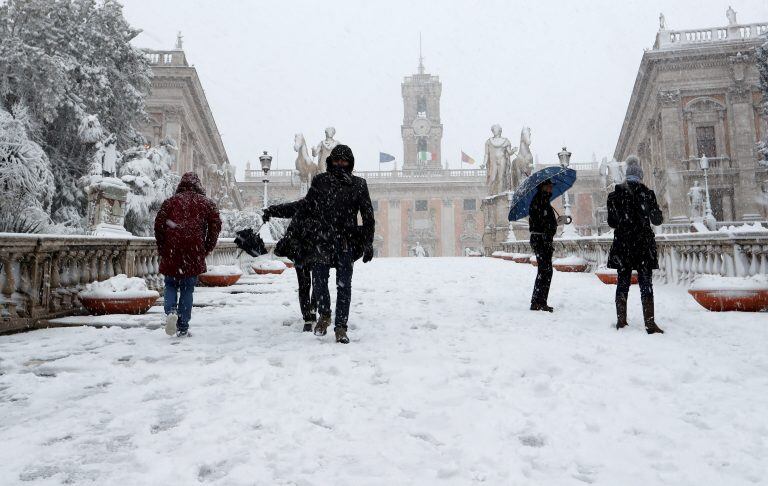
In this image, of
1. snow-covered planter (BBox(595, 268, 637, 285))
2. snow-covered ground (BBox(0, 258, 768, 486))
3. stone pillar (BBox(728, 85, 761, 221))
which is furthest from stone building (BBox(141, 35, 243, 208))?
stone pillar (BBox(728, 85, 761, 221))

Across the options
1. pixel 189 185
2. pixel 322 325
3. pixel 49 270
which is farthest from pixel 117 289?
pixel 322 325

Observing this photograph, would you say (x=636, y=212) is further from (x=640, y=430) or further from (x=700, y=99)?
(x=700, y=99)

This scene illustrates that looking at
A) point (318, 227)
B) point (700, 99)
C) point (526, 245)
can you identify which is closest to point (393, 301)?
point (318, 227)

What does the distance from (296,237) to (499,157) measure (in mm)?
18206

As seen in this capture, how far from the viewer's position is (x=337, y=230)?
13.7 feet

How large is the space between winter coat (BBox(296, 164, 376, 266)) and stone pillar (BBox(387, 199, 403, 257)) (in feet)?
154

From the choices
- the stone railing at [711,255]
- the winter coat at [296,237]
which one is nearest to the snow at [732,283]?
the stone railing at [711,255]

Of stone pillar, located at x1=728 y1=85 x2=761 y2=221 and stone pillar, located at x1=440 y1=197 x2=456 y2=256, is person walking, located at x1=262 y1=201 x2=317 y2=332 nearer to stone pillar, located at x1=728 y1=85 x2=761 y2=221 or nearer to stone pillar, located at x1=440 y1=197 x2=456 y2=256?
stone pillar, located at x1=728 y1=85 x2=761 y2=221

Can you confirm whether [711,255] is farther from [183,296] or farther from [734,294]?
[183,296]

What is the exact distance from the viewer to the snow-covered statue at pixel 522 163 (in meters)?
20.7

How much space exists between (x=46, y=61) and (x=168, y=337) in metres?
14.8

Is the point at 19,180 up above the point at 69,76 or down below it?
below

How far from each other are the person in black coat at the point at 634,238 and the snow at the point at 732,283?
64.1 inches

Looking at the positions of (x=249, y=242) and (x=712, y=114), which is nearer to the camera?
(x=249, y=242)
